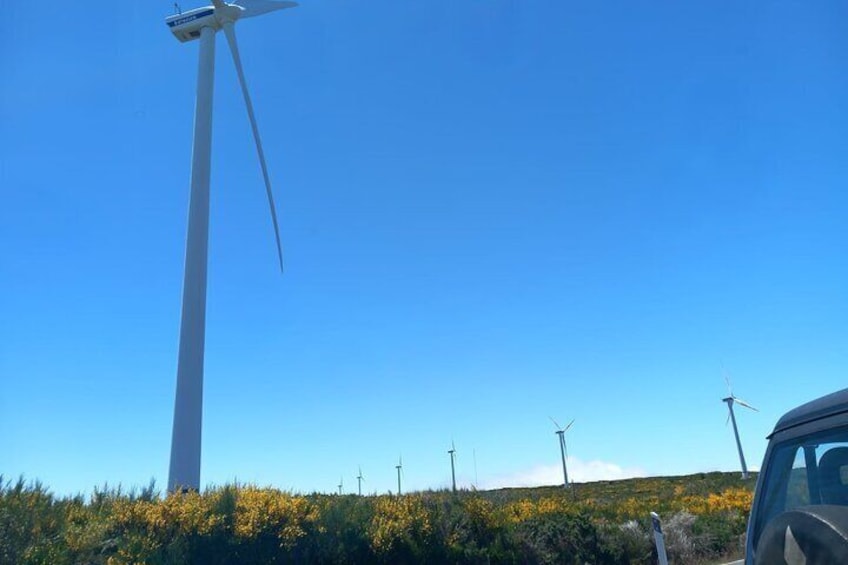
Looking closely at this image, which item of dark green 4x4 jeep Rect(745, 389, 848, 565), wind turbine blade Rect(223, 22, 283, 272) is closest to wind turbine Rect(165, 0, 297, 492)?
wind turbine blade Rect(223, 22, 283, 272)

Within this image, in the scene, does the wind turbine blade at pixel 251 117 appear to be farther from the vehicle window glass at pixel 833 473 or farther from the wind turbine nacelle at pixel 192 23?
the vehicle window glass at pixel 833 473

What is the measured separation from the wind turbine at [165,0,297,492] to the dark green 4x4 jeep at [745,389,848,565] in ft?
45.9

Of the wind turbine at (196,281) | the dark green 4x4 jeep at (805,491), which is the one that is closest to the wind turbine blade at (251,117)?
the wind turbine at (196,281)

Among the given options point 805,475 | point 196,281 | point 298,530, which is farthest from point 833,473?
point 196,281

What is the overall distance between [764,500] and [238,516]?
30.2 feet

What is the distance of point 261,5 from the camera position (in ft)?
96.7

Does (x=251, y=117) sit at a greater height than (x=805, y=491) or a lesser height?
greater

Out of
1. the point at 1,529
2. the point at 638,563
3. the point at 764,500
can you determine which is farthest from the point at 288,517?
the point at 764,500

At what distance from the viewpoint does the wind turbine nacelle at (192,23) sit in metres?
27.3

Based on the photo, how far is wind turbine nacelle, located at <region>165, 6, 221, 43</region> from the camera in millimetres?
27344

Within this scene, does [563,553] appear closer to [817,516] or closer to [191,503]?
[191,503]

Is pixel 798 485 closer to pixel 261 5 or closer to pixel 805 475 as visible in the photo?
pixel 805 475

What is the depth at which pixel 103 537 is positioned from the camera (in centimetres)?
968

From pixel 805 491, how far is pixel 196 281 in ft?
62.9
